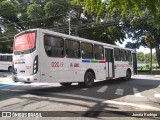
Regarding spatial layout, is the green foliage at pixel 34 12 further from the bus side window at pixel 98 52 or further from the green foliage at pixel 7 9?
the bus side window at pixel 98 52

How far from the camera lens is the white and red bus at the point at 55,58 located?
12.3 metres

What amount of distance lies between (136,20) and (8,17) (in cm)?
2007

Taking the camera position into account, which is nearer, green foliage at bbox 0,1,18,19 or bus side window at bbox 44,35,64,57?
bus side window at bbox 44,35,64,57

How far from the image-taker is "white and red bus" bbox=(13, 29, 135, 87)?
12.3 meters

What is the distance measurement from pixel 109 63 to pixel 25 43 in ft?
23.7

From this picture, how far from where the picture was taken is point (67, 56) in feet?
45.3

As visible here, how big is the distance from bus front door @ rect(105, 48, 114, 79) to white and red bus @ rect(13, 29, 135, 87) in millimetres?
701

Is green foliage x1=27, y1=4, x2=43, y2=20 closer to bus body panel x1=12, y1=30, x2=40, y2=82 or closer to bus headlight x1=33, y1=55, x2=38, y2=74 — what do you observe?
bus body panel x1=12, y1=30, x2=40, y2=82

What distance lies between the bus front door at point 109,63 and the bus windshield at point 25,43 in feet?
21.8

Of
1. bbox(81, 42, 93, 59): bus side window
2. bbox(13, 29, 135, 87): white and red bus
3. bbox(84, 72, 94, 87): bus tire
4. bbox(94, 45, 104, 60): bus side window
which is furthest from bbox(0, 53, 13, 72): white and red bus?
bbox(84, 72, 94, 87): bus tire

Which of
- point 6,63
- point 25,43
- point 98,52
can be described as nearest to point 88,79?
point 98,52

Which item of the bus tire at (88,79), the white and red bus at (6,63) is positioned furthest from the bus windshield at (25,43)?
the white and red bus at (6,63)

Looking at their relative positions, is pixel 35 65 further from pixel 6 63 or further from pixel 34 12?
pixel 34 12

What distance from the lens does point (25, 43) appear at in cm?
1295
